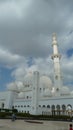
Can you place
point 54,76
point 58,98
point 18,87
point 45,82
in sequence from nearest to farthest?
point 58,98 → point 54,76 → point 45,82 → point 18,87

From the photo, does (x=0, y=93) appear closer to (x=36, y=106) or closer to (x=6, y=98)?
(x=6, y=98)

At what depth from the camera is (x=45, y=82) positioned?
261 feet

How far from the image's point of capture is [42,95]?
7481 centimetres

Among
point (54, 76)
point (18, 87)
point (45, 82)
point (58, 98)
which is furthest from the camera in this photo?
point (18, 87)

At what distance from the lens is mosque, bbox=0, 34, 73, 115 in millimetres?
65500

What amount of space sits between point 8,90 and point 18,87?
5.34m

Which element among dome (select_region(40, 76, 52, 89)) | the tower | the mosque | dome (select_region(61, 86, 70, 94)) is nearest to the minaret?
the mosque

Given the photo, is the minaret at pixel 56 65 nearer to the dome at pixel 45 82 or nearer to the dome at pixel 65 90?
the dome at pixel 65 90

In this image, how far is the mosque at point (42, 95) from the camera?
65.5 m

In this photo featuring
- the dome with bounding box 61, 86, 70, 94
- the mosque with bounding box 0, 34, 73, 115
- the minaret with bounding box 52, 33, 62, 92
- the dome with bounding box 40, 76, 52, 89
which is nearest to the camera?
the mosque with bounding box 0, 34, 73, 115

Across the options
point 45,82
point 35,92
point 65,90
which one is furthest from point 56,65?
point 35,92

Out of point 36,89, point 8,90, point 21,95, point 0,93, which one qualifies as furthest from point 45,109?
point 0,93

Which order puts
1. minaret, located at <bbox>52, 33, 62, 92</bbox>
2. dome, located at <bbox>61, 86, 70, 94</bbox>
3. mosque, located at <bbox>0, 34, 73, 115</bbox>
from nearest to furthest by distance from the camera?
mosque, located at <bbox>0, 34, 73, 115</bbox> < dome, located at <bbox>61, 86, 70, 94</bbox> < minaret, located at <bbox>52, 33, 62, 92</bbox>

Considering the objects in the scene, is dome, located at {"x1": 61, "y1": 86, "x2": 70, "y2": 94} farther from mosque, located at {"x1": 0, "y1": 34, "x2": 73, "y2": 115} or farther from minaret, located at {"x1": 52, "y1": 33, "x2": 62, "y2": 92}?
minaret, located at {"x1": 52, "y1": 33, "x2": 62, "y2": 92}
